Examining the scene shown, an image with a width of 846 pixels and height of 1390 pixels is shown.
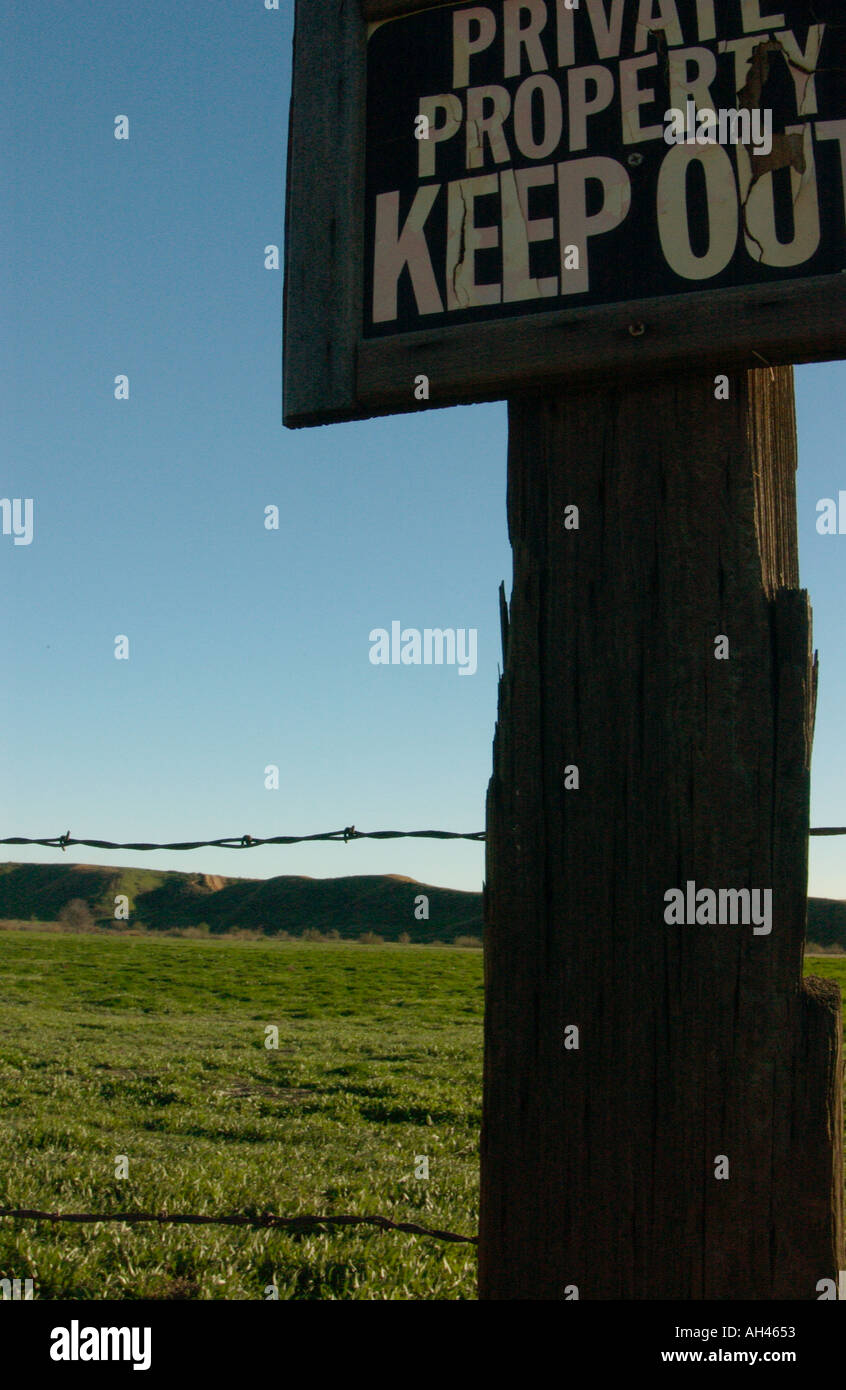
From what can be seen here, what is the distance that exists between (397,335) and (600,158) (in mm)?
524

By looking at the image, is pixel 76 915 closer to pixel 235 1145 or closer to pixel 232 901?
pixel 232 901

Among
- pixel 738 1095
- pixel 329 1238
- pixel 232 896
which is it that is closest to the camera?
pixel 738 1095

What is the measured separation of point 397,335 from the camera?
2.12 m

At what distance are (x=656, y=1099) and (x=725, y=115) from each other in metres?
1.84

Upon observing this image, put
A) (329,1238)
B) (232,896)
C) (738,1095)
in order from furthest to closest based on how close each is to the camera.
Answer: (232,896) < (329,1238) < (738,1095)

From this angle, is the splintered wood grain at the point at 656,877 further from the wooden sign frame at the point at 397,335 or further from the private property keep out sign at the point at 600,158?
the private property keep out sign at the point at 600,158

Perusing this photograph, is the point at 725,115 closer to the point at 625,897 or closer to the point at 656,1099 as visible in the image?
the point at 625,897

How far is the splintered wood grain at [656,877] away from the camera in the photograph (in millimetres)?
1706

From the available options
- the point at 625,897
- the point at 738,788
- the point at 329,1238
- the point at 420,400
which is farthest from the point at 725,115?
the point at 329,1238

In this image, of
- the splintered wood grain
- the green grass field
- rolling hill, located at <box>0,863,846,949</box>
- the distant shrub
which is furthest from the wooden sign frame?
the distant shrub

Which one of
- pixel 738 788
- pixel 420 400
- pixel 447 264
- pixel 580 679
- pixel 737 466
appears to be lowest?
pixel 738 788

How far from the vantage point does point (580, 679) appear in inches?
74.6

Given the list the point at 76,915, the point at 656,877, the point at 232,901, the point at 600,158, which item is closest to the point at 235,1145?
the point at 656,877

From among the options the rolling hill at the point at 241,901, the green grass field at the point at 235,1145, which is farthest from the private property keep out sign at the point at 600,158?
the rolling hill at the point at 241,901
